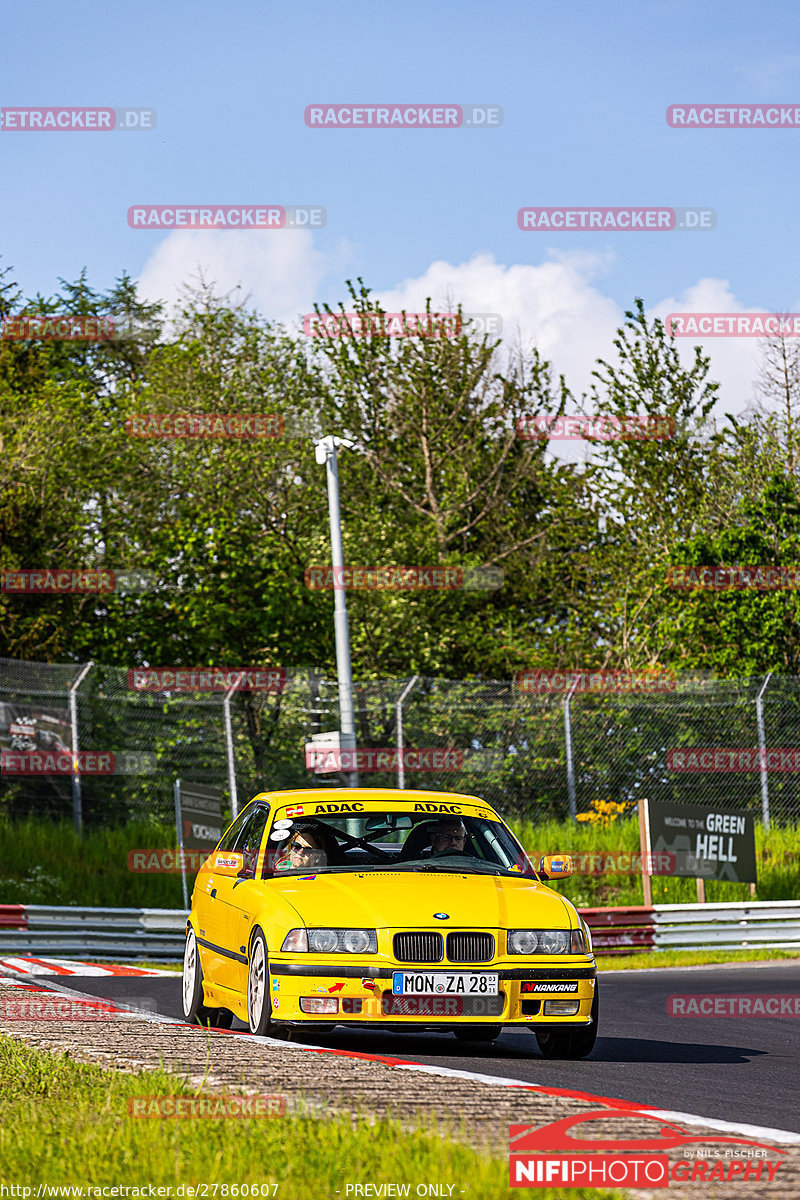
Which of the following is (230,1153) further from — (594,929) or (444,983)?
(594,929)

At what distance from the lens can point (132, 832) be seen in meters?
23.2

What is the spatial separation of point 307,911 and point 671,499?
111 ft

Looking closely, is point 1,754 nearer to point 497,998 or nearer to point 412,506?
point 497,998

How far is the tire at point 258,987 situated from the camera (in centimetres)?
857

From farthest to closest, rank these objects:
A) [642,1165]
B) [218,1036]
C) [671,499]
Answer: [671,499] < [218,1036] < [642,1165]

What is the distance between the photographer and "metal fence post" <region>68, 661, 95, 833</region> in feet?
75.2

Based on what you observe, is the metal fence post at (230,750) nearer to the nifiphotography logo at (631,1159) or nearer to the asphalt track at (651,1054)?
the asphalt track at (651,1054)

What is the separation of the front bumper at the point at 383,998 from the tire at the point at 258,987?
10 cm

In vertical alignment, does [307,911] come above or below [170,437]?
below

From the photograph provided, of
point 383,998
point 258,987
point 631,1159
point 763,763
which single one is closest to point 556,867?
point 383,998

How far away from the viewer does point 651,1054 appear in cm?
976

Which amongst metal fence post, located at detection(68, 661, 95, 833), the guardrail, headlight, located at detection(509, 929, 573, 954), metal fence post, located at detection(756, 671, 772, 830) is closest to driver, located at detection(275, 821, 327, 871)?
headlight, located at detection(509, 929, 573, 954)

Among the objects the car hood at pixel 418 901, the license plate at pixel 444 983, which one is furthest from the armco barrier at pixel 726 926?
the license plate at pixel 444 983

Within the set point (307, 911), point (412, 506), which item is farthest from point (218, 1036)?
point (412, 506)
